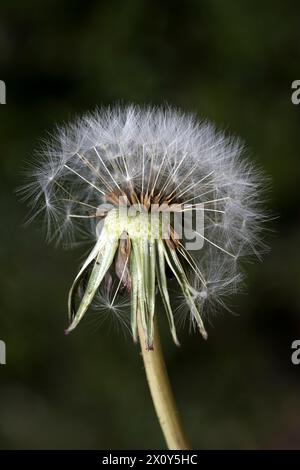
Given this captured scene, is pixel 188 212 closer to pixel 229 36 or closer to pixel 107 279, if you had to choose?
pixel 107 279

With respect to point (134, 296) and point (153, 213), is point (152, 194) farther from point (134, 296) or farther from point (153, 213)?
point (134, 296)

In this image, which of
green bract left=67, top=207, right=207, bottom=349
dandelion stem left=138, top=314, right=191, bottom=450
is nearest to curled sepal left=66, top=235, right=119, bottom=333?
green bract left=67, top=207, right=207, bottom=349

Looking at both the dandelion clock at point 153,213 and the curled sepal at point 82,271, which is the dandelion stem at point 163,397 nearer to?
the dandelion clock at point 153,213

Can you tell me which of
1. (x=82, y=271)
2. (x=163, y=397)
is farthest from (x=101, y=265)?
(x=163, y=397)

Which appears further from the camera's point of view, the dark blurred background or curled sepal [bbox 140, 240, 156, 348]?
the dark blurred background

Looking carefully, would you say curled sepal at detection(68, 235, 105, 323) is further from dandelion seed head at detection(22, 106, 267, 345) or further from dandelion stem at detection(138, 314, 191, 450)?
dandelion stem at detection(138, 314, 191, 450)

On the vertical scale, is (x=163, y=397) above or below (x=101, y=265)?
below

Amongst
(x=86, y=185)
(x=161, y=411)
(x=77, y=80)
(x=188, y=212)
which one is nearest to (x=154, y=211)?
(x=188, y=212)
